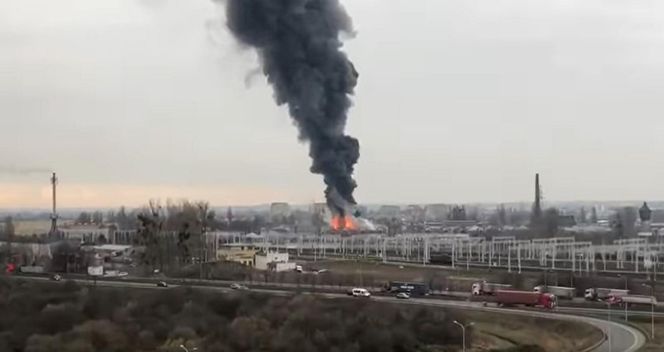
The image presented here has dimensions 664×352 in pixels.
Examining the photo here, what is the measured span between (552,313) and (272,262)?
78.1 feet

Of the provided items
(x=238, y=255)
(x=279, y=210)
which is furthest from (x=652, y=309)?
(x=279, y=210)

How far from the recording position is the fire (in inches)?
2392

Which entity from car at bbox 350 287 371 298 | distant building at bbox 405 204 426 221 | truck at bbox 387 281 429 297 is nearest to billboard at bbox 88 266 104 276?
car at bbox 350 287 371 298

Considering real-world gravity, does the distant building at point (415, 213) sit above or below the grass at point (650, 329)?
above

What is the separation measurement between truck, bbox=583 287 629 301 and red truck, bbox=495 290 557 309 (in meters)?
3.03

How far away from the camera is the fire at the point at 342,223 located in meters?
60.8

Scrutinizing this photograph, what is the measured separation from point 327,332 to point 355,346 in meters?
1.63

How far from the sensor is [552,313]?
113 feet

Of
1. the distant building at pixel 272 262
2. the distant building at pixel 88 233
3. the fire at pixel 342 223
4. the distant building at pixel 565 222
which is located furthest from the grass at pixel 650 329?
the distant building at pixel 565 222

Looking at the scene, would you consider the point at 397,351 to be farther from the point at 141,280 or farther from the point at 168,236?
the point at 168,236

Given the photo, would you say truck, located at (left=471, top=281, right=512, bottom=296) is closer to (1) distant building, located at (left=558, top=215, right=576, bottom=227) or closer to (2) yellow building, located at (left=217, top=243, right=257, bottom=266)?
(2) yellow building, located at (left=217, top=243, right=257, bottom=266)

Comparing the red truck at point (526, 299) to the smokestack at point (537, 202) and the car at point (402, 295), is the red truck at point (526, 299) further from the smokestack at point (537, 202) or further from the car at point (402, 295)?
the smokestack at point (537, 202)

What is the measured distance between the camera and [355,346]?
1148 inches

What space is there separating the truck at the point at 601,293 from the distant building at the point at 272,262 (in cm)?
1934
